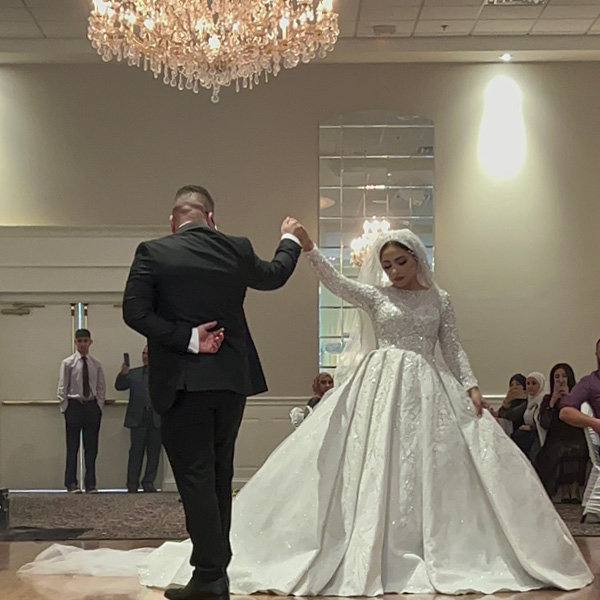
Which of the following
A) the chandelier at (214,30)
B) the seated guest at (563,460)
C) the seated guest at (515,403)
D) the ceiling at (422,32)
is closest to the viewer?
the chandelier at (214,30)

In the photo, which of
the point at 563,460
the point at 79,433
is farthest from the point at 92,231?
the point at 563,460

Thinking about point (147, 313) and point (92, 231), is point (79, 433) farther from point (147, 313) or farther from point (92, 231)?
point (147, 313)

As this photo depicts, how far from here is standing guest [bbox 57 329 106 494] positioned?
9.36 metres

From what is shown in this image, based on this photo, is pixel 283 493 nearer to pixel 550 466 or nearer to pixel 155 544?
pixel 155 544

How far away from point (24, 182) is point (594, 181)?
5.95 metres

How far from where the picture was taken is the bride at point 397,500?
3.87 m

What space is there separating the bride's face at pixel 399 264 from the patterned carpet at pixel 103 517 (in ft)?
7.58

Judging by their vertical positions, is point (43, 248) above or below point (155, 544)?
above

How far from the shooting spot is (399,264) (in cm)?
452

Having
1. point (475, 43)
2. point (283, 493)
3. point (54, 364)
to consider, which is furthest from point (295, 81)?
point (283, 493)

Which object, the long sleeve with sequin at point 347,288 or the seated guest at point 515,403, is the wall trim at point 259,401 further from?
the long sleeve with sequin at point 347,288

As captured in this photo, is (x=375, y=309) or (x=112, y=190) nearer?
(x=375, y=309)

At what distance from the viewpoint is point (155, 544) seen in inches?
214

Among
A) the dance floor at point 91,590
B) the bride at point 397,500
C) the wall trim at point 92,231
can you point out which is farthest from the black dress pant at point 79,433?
the bride at point 397,500
